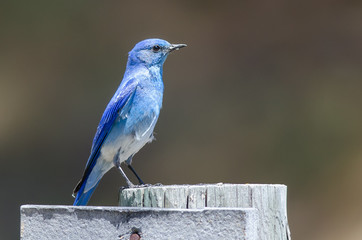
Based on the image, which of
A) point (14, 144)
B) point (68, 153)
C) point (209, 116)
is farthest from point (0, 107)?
point (209, 116)

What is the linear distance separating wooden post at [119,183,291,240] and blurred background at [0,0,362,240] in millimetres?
3434

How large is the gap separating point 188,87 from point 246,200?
12.6ft

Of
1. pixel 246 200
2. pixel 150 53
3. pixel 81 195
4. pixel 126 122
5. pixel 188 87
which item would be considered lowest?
pixel 246 200

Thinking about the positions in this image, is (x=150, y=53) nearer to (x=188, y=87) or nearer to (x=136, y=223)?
(x=188, y=87)

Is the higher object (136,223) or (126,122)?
(126,122)

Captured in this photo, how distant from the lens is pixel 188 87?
664 centimetres

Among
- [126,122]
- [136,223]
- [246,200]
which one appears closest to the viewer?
[136,223]

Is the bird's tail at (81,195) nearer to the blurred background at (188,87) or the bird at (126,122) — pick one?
the bird at (126,122)

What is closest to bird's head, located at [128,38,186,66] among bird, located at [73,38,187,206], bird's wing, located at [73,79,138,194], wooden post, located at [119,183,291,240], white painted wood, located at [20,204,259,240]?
bird, located at [73,38,187,206]

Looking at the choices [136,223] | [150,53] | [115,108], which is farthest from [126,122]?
Result: [136,223]

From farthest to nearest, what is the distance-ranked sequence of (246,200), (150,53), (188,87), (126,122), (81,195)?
1. (188,87)
2. (150,53)
3. (81,195)
4. (126,122)
5. (246,200)

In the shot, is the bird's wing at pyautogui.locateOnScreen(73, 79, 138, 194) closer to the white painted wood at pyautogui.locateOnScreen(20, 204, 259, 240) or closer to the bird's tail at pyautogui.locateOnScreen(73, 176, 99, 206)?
the bird's tail at pyautogui.locateOnScreen(73, 176, 99, 206)

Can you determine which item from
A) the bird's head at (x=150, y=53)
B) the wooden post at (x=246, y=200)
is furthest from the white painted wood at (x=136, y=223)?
the bird's head at (x=150, y=53)

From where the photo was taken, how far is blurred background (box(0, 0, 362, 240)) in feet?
21.1
